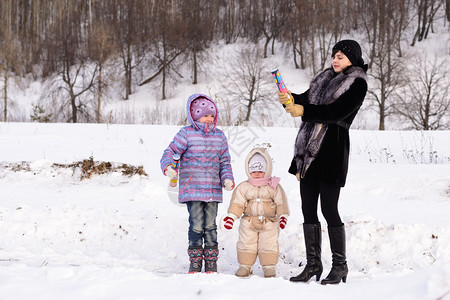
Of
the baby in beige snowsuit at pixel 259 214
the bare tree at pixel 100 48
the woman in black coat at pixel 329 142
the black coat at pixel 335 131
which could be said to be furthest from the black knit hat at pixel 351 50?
the bare tree at pixel 100 48

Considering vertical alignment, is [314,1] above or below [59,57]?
above

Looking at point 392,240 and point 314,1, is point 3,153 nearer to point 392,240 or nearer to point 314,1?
point 392,240

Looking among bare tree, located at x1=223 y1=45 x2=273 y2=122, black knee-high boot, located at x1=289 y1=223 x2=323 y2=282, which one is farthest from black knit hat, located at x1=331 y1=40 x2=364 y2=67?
bare tree, located at x1=223 y1=45 x2=273 y2=122

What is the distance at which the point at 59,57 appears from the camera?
27.6 m

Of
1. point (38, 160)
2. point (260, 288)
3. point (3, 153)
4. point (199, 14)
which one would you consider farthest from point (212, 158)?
point (199, 14)

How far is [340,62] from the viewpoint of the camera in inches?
139

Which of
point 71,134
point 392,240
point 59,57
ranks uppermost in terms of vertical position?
point 59,57

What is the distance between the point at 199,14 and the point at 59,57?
10.3 m

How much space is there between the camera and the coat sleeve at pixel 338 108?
3.33m

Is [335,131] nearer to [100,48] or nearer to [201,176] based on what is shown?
Answer: [201,176]

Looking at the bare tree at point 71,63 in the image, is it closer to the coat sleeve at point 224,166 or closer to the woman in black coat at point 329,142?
the coat sleeve at point 224,166

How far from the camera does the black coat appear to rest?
3.35 m

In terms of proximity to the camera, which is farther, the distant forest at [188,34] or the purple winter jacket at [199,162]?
the distant forest at [188,34]

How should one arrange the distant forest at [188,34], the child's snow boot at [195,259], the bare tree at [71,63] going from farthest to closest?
1. the distant forest at [188,34]
2. the bare tree at [71,63]
3. the child's snow boot at [195,259]
